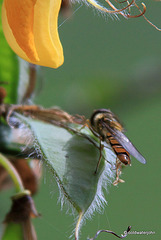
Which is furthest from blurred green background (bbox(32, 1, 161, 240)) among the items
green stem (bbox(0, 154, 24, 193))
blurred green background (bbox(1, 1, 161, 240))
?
green stem (bbox(0, 154, 24, 193))

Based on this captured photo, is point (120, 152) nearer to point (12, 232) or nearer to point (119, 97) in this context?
point (12, 232)

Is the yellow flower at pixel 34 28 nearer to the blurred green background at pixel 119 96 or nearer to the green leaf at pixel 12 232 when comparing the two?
the blurred green background at pixel 119 96

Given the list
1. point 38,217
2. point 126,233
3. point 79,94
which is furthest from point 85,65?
point 126,233

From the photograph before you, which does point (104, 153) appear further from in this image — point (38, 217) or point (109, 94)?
point (109, 94)

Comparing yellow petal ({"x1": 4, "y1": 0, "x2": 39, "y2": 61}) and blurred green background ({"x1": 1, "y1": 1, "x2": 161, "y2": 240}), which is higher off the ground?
yellow petal ({"x1": 4, "y1": 0, "x2": 39, "y2": 61})

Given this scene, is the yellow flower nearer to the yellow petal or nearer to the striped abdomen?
the yellow petal

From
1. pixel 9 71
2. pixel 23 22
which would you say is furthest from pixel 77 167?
pixel 9 71
